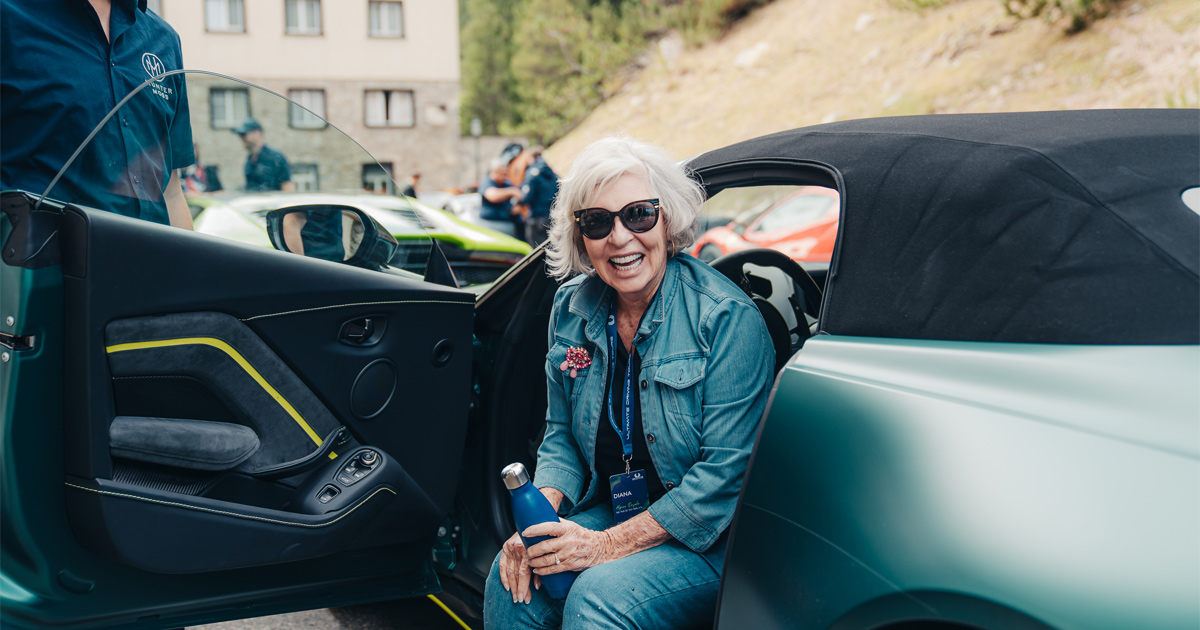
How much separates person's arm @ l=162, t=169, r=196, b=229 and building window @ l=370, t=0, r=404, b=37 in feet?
98.4

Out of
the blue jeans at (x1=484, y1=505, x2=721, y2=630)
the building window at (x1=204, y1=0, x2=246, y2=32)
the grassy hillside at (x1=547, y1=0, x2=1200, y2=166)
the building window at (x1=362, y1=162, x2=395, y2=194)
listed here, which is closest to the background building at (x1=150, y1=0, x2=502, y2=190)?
the building window at (x1=204, y1=0, x2=246, y2=32)

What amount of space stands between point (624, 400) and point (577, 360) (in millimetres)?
160

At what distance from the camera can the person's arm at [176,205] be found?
1.99 m

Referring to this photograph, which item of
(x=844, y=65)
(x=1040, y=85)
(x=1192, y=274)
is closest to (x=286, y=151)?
(x=1192, y=274)

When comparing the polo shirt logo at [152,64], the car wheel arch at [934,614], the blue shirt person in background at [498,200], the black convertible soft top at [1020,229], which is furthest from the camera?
the blue shirt person in background at [498,200]

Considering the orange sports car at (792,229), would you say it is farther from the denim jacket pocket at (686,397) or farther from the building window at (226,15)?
the building window at (226,15)

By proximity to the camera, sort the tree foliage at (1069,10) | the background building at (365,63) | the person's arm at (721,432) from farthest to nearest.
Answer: the background building at (365,63), the tree foliage at (1069,10), the person's arm at (721,432)

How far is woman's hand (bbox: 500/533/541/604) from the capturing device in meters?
1.94

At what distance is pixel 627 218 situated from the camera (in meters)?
1.99

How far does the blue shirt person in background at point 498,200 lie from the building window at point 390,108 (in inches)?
886

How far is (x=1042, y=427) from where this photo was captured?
116 cm

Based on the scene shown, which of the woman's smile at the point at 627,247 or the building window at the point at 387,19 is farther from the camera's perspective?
the building window at the point at 387,19

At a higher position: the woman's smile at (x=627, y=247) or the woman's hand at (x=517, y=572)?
the woman's smile at (x=627, y=247)

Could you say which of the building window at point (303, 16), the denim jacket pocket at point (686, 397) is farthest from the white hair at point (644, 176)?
the building window at point (303, 16)
